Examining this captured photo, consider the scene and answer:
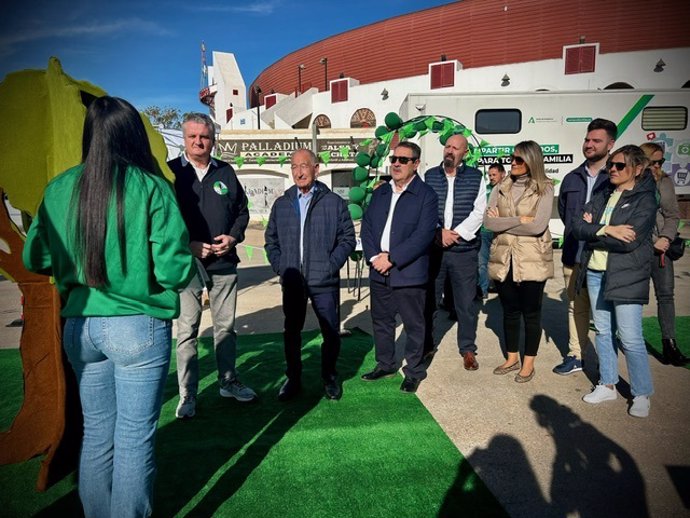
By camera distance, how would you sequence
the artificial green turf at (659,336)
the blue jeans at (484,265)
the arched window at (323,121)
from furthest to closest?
the arched window at (323,121) → the blue jeans at (484,265) → the artificial green turf at (659,336)

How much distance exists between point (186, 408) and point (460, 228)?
281 cm

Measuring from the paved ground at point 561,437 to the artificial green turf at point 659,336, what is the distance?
0.39 m

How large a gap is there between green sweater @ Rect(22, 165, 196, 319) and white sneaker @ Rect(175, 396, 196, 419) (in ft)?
6.21

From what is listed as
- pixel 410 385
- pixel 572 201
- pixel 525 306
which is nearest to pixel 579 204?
pixel 572 201

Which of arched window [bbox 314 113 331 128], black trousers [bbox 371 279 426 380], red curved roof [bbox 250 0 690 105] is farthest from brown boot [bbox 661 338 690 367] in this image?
arched window [bbox 314 113 331 128]

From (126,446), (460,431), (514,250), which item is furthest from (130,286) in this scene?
(514,250)

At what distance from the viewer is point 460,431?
3.04 meters

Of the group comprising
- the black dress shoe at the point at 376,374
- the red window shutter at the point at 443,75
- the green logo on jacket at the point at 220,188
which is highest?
the red window shutter at the point at 443,75

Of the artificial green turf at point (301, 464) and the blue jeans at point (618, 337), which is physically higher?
the blue jeans at point (618, 337)

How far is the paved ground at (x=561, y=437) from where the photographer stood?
2324 millimetres

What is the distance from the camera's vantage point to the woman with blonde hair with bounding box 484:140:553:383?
362cm

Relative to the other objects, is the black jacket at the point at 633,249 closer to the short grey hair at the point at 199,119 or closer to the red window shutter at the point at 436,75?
the short grey hair at the point at 199,119

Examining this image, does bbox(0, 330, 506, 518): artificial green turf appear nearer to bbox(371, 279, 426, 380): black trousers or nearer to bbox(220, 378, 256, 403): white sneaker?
bbox(220, 378, 256, 403): white sneaker

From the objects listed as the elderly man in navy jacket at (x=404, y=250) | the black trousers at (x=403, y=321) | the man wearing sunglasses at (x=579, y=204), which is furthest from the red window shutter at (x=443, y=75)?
the black trousers at (x=403, y=321)
